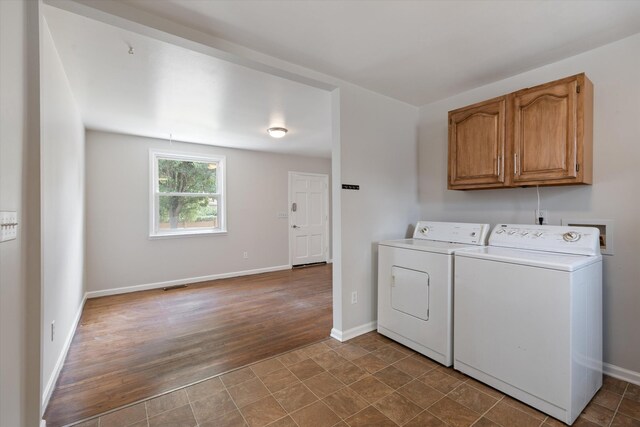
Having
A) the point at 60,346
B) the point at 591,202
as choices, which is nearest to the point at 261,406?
the point at 60,346

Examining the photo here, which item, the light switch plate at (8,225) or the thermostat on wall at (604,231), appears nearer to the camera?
the light switch plate at (8,225)

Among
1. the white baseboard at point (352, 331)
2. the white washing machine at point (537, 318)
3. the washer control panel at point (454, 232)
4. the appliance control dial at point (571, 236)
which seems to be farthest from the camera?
the white baseboard at point (352, 331)

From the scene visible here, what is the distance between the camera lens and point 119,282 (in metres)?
4.25

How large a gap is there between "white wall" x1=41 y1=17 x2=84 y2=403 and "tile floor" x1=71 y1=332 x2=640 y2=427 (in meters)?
0.86

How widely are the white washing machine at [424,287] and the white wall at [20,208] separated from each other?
234 cm

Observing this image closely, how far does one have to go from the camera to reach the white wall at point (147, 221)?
4.13 metres

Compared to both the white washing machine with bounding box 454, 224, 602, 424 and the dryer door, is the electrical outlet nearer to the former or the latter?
the white washing machine with bounding box 454, 224, 602, 424

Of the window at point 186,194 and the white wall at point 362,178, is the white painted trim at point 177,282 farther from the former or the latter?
the white wall at point 362,178

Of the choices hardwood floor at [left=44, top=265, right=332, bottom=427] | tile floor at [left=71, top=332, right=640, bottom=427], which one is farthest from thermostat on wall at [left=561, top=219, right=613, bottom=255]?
hardwood floor at [left=44, top=265, right=332, bottom=427]

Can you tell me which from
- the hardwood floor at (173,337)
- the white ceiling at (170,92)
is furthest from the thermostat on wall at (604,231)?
the white ceiling at (170,92)

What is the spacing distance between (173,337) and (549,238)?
3309 mm

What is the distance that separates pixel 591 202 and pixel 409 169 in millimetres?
1544

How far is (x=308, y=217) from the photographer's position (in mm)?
6273

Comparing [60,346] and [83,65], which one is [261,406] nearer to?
[60,346]
